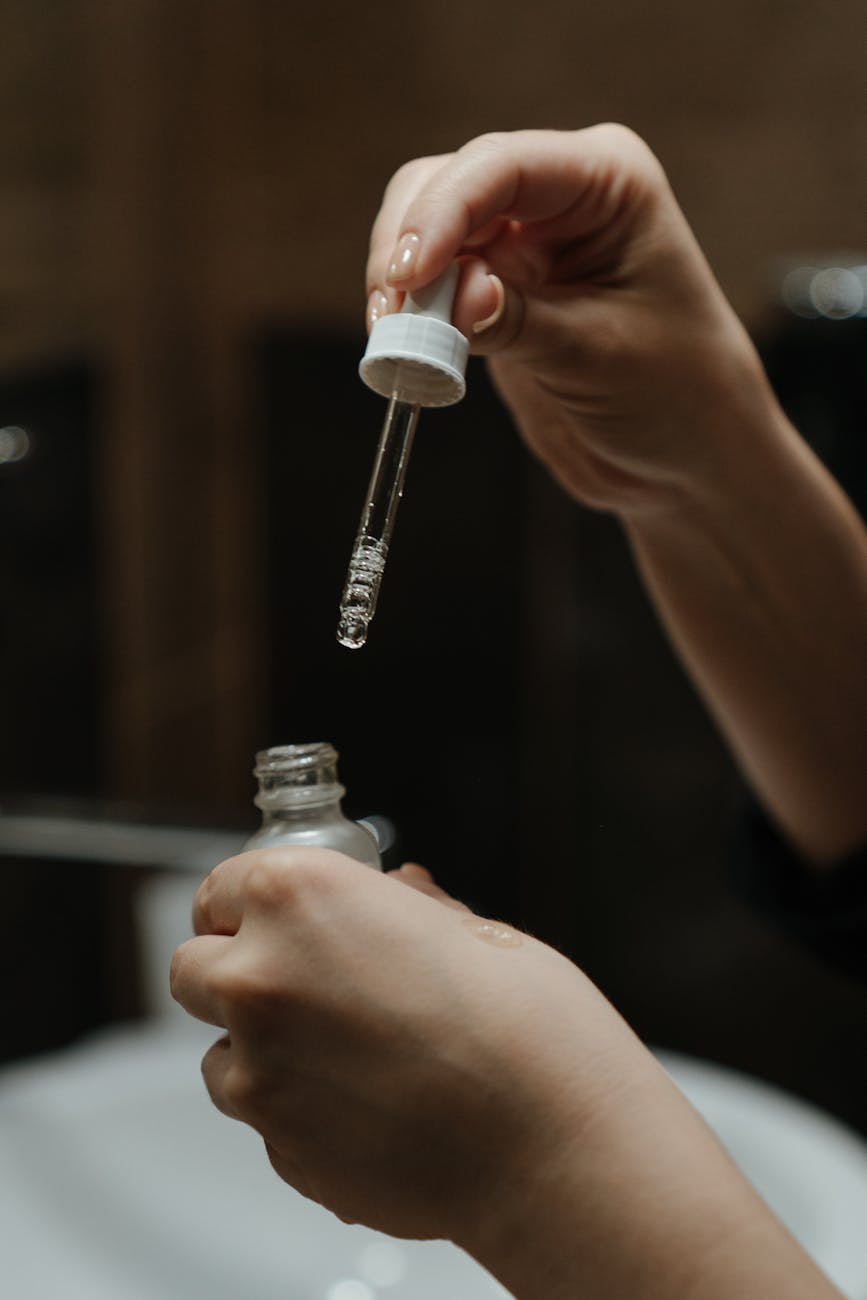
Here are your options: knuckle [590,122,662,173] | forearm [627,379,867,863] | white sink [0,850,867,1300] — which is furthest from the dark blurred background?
knuckle [590,122,662,173]

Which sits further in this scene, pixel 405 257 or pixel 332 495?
pixel 332 495

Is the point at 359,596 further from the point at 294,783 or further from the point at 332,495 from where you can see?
the point at 332,495

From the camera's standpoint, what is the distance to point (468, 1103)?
0.25 metres

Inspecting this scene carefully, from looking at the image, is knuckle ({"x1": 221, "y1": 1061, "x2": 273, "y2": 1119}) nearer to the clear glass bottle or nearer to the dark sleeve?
the clear glass bottle

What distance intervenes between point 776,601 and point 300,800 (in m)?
0.24

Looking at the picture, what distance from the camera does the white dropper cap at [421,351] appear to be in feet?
0.95

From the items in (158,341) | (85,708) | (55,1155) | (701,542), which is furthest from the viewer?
(158,341)

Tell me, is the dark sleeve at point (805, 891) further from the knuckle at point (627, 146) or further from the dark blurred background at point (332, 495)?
the knuckle at point (627, 146)

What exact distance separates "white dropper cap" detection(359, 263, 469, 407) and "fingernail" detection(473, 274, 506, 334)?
0.01 meters

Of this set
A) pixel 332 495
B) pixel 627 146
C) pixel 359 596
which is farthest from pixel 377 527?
pixel 332 495

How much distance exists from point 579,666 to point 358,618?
2.28 feet

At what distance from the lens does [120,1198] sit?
1.86 feet

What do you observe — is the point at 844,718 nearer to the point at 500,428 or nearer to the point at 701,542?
the point at 701,542

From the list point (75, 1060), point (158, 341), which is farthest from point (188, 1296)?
point (158, 341)
